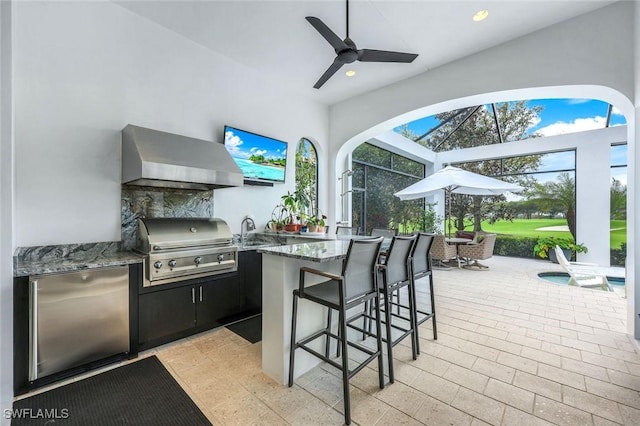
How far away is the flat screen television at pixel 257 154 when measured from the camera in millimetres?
3793

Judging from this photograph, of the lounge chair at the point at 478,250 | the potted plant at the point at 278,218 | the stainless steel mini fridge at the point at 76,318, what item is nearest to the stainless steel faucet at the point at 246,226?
the potted plant at the point at 278,218

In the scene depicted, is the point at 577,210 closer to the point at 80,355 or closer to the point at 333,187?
the point at 333,187

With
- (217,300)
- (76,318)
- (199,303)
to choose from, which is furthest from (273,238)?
(76,318)

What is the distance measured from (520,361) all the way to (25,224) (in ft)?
14.9

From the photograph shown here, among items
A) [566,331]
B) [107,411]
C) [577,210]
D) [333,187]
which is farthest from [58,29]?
[577,210]

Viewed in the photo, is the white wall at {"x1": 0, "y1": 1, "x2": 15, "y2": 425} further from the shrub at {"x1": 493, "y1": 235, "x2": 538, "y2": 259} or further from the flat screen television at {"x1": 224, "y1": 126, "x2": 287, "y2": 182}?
the shrub at {"x1": 493, "y1": 235, "x2": 538, "y2": 259}

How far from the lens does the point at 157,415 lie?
1739 millimetres

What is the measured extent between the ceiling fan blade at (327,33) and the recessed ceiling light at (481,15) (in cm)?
167

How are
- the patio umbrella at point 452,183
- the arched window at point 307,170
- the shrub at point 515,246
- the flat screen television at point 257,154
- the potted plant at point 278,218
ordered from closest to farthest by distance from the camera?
the flat screen television at point 257,154, the potted plant at point 278,218, the arched window at point 307,170, the patio umbrella at point 452,183, the shrub at point 515,246

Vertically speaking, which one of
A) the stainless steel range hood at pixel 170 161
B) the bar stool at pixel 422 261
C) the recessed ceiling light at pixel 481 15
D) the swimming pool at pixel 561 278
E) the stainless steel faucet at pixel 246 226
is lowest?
the swimming pool at pixel 561 278

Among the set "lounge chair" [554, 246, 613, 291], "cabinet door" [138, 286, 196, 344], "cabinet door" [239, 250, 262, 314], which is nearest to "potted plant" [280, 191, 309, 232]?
"cabinet door" [239, 250, 262, 314]

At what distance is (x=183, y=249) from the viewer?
8.99 feet

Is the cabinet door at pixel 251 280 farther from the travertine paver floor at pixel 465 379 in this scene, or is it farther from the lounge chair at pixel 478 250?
the lounge chair at pixel 478 250

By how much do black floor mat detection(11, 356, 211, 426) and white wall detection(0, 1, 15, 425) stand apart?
22cm
